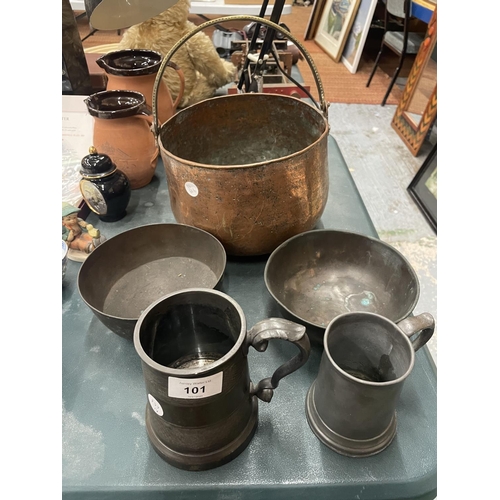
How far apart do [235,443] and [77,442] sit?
278mm

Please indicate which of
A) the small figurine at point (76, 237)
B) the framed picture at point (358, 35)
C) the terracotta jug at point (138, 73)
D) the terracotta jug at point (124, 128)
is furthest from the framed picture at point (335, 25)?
the small figurine at point (76, 237)

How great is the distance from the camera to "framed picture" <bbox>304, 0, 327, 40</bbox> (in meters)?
3.89

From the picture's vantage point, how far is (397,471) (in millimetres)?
632

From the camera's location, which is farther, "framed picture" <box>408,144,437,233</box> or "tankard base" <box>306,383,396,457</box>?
"framed picture" <box>408,144,437,233</box>

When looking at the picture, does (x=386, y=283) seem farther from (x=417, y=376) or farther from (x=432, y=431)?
(x=432, y=431)

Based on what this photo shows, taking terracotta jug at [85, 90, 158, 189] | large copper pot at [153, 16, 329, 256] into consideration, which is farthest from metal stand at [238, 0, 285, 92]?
A: terracotta jug at [85, 90, 158, 189]

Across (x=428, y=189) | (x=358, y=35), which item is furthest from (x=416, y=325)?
(x=358, y=35)

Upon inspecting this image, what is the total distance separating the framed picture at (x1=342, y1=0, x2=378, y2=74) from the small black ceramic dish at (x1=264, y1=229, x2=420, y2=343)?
2.91 meters

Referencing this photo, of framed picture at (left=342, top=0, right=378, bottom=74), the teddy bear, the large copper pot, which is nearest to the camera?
the large copper pot

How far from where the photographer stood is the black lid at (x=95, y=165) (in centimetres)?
102

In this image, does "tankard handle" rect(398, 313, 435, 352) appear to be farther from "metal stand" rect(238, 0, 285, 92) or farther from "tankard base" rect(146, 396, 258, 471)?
"metal stand" rect(238, 0, 285, 92)

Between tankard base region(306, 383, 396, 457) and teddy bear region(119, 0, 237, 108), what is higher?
teddy bear region(119, 0, 237, 108)

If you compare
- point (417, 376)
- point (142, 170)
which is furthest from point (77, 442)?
point (142, 170)

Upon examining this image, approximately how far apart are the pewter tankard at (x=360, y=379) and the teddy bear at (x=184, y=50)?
49.1 inches
